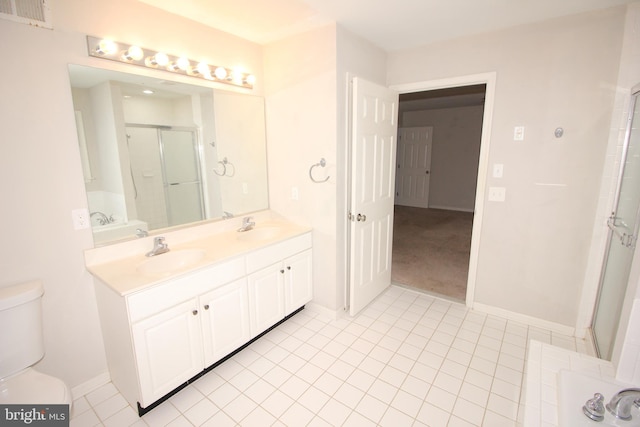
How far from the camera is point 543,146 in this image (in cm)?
229

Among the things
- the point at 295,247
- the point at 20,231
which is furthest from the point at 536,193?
the point at 20,231

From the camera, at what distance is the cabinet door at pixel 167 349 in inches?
61.9

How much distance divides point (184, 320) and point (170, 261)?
17.9 inches

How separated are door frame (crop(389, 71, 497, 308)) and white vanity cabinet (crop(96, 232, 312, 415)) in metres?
1.73

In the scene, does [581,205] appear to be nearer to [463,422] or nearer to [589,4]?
[589,4]

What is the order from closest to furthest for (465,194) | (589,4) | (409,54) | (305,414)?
1. (305,414)
2. (589,4)
3. (409,54)
4. (465,194)

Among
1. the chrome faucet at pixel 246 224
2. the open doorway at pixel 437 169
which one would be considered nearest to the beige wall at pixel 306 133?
the chrome faucet at pixel 246 224

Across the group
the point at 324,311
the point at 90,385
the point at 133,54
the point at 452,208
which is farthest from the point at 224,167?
the point at 452,208

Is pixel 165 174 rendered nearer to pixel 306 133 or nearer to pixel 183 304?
pixel 183 304

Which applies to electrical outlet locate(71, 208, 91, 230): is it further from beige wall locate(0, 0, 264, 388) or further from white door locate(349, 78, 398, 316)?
white door locate(349, 78, 398, 316)

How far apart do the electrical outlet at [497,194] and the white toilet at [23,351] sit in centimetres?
304

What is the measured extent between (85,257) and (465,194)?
697 cm

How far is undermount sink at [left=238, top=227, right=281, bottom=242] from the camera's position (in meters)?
2.50

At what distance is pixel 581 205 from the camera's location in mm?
2219
